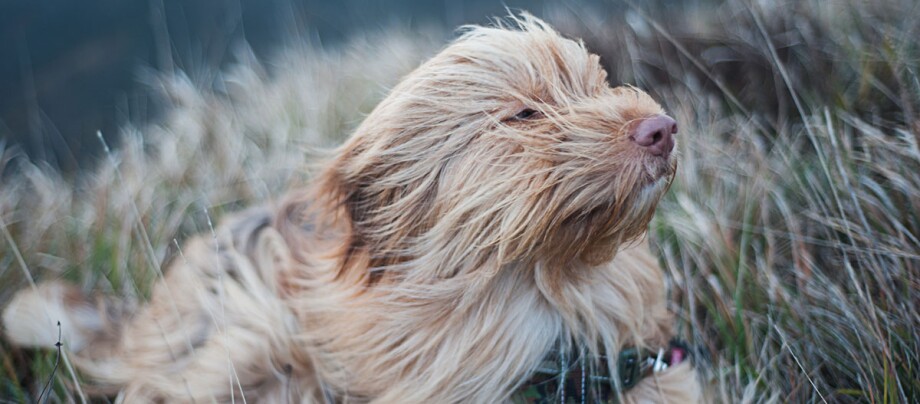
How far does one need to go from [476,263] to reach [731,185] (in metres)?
2.04

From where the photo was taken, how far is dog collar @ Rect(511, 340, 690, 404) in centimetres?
251

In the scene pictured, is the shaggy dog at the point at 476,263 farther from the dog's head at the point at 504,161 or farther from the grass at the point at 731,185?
the grass at the point at 731,185

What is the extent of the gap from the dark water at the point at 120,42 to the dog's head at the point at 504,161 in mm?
2953

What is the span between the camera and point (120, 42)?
6156 millimetres

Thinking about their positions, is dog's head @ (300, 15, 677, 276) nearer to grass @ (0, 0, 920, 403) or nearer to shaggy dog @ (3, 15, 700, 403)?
shaggy dog @ (3, 15, 700, 403)

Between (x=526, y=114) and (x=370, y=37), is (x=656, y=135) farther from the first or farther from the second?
(x=370, y=37)

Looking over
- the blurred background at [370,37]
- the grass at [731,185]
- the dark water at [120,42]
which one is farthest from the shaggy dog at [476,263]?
the dark water at [120,42]

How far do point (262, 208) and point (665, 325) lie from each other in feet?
5.33

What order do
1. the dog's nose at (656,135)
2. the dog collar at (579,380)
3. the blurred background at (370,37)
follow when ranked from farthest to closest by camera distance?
the blurred background at (370,37) < the dog collar at (579,380) < the dog's nose at (656,135)

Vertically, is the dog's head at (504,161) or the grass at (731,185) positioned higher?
the dog's head at (504,161)

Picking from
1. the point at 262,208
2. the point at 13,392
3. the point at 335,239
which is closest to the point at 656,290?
the point at 335,239

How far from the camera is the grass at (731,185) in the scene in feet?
9.80

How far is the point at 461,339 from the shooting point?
7.97 ft

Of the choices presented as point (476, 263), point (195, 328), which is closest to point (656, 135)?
point (476, 263)
